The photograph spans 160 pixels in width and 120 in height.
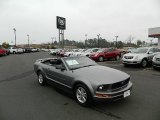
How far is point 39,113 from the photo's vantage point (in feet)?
14.8

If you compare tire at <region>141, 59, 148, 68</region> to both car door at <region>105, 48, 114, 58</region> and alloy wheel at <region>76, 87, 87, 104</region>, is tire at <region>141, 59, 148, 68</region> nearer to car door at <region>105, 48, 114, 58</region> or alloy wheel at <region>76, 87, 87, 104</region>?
car door at <region>105, 48, 114, 58</region>

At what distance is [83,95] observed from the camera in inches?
193

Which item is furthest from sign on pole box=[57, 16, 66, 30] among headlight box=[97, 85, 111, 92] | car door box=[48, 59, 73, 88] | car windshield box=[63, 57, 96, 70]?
headlight box=[97, 85, 111, 92]

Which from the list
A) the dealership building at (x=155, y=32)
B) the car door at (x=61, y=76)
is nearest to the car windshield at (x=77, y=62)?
the car door at (x=61, y=76)

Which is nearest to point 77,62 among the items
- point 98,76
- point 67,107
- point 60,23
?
point 98,76

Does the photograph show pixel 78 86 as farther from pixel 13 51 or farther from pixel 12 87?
pixel 13 51

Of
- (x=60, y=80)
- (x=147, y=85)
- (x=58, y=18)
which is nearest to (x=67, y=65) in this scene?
(x=60, y=80)

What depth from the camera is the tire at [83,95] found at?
15.3 feet

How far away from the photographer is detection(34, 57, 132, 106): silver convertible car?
14.7ft

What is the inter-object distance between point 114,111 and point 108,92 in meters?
0.55

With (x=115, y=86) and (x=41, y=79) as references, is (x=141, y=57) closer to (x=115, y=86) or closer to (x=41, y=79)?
(x=41, y=79)

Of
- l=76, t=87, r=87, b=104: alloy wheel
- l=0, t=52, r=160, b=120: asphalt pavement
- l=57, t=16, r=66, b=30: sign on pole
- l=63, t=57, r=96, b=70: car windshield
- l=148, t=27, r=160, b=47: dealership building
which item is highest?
l=57, t=16, r=66, b=30: sign on pole

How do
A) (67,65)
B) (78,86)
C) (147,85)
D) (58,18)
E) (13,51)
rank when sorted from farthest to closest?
1. (13,51)
2. (58,18)
3. (147,85)
4. (67,65)
5. (78,86)

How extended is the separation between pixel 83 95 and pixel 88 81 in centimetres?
52
